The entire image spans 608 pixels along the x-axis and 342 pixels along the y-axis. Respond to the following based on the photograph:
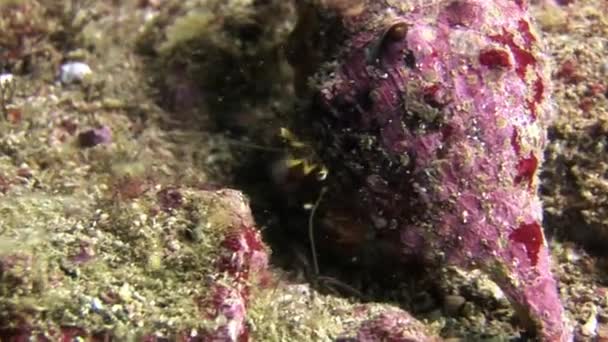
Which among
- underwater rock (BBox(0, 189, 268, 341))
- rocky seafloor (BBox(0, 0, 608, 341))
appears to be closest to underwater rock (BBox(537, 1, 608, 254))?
rocky seafloor (BBox(0, 0, 608, 341))

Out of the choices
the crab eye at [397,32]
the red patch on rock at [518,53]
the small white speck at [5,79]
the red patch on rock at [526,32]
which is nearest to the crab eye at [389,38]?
the crab eye at [397,32]

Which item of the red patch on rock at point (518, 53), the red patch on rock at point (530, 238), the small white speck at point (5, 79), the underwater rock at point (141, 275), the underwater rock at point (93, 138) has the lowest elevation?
the underwater rock at point (93, 138)

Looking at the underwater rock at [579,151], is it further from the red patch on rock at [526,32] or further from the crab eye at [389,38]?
the crab eye at [389,38]

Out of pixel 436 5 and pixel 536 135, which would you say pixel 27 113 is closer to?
pixel 436 5

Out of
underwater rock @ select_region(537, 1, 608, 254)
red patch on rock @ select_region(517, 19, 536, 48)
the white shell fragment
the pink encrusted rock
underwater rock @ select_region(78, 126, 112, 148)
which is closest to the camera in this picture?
the pink encrusted rock

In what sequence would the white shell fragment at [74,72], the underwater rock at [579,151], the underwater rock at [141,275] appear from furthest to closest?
the white shell fragment at [74,72] < the underwater rock at [579,151] < the underwater rock at [141,275]

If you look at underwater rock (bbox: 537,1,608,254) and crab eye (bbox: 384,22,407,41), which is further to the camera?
underwater rock (bbox: 537,1,608,254)

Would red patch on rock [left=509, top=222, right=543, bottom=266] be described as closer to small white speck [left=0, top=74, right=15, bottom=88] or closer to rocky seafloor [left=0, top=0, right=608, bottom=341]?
rocky seafloor [left=0, top=0, right=608, bottom=341]
